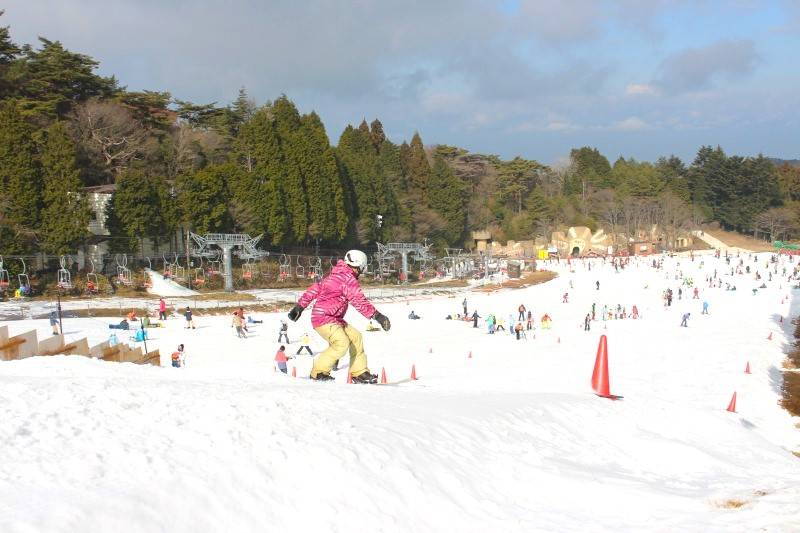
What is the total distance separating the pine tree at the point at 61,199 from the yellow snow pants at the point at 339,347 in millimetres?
35343

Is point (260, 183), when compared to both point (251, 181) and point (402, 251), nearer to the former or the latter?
point (251, 181)

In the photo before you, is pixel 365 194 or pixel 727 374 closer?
pixel 727 374

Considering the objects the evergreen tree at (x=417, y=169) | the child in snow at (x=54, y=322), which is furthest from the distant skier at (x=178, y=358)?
the evergreen tree at (x=417, y=169)

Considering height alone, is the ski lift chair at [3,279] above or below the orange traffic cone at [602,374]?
above

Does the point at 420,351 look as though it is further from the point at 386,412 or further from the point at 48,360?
the point at 386,412

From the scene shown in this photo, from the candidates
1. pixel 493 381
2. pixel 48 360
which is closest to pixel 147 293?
pixel 493 381

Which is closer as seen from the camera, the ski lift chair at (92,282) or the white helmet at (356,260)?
the white helmet at (356,260)

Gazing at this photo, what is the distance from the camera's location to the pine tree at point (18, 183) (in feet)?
125

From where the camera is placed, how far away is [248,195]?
52.6 metres

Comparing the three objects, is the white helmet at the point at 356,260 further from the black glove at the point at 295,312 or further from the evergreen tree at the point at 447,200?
the evergreen tree at the point at 447,200

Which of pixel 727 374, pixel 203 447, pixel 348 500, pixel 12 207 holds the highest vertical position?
pixel 12 207

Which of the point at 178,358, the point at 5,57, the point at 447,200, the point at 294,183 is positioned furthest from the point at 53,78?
the point at 447,200

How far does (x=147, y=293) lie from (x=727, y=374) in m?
32.4

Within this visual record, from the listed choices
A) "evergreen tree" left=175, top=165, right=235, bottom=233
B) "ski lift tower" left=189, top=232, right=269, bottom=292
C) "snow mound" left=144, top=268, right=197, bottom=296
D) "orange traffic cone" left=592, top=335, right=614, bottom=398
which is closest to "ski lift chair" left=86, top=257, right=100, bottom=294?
"snow mound" left=144, top=268, right=197, bottom=296
